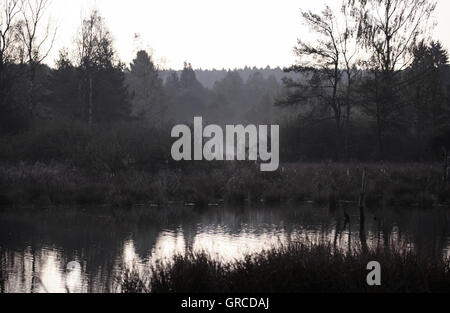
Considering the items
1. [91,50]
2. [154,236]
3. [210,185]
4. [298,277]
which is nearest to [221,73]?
[91,50]

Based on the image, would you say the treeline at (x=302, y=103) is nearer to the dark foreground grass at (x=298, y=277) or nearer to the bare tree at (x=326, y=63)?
the bare tree at (x=326, y=63)

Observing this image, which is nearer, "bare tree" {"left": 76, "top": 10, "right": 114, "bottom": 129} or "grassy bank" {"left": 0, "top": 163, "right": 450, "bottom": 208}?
"grassy bank" {"left": 0, "top": 163, "right": 450, "bottom": 208}

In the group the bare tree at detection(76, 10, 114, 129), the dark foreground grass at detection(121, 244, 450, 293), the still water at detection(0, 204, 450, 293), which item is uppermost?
the bare tree at detection(76, 10, 114, 129)

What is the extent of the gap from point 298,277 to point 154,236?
944 cm

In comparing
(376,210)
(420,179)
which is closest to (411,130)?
(420,179)

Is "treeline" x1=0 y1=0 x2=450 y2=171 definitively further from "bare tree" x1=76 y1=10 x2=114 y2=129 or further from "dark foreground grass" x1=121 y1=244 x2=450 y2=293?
"dark foreground grass" x1=121 y1=244 x2=450 y2=293

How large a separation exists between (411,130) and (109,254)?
102 feet

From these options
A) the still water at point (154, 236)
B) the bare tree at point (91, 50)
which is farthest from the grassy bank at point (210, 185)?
the bare tree at point (91, 50)

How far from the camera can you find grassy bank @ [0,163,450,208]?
2544 centimetres

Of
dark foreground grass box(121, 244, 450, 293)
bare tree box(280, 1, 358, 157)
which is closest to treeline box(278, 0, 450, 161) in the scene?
bare tree box(280, 1, 358, 157)

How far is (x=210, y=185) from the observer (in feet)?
91.5

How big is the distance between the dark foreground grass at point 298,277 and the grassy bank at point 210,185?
50.5 feet

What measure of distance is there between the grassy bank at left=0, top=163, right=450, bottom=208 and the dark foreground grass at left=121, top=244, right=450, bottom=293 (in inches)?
606

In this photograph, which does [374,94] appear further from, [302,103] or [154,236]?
[154,236]
